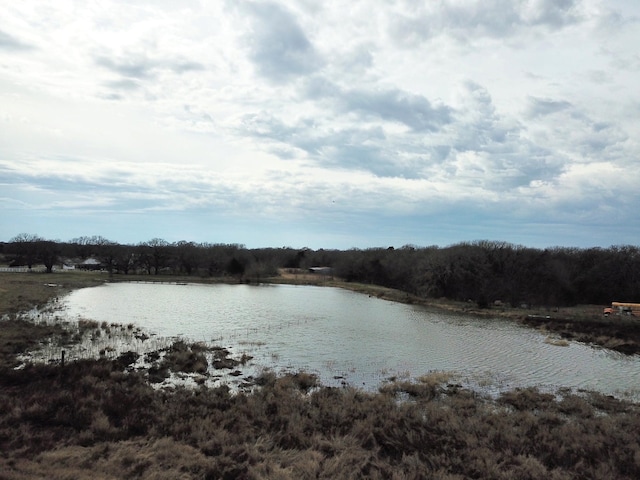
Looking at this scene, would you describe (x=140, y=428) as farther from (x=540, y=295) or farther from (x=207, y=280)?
(x=207, y=280)

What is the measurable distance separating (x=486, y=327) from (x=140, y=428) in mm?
31414

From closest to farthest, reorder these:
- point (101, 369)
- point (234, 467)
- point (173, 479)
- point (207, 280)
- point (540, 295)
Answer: point (173, 479) → point (234, 467) → point (101, 369) → point (540, 295) → point (207, 280)

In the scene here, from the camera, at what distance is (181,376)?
55.1ft

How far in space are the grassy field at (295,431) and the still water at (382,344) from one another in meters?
3.09

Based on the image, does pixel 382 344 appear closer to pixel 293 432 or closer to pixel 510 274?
pixel 293 432

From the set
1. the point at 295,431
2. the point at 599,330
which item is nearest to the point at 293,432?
A: the point at 295,431

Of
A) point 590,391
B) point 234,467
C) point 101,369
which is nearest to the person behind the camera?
point 234,467

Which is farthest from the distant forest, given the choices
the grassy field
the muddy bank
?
the grassy field

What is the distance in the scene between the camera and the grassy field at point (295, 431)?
29.0 ft

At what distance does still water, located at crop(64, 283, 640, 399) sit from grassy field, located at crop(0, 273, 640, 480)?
3.09 m

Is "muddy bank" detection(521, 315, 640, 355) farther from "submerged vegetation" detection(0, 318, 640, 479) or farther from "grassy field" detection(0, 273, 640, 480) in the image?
"submerged vegetation" detection(0, 318, 640, 479)

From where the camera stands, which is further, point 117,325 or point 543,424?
point 117,325

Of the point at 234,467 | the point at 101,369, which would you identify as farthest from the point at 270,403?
the point at 101,369

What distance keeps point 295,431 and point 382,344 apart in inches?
626
